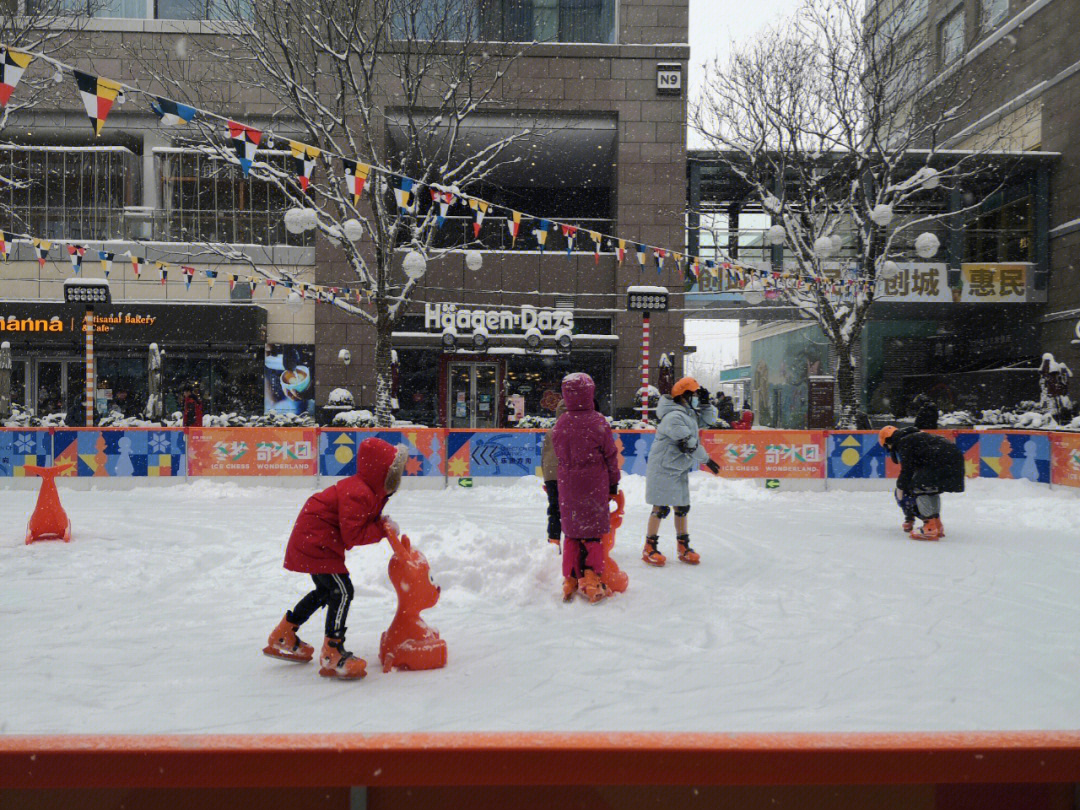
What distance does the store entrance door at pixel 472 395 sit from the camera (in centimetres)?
2328

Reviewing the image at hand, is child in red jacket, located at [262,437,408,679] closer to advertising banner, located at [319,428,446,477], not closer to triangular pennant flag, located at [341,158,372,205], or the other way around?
triangular pennant flag, located at [341,158,372,205]

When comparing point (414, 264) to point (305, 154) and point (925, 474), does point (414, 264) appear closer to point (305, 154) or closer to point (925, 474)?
point (305, 154)

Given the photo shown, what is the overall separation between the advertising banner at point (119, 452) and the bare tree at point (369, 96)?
4530mm

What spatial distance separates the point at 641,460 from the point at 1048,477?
6.53 meters

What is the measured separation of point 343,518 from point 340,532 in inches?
6.3

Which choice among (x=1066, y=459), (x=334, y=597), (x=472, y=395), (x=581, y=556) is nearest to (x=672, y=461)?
(x=581, y=556)

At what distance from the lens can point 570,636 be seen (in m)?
5.18

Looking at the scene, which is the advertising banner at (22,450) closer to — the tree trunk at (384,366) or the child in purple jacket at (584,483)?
the tree trunk at (384,366)

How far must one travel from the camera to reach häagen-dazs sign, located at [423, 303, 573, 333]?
22.3 metres

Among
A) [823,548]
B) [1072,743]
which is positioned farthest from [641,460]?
[1072,743]

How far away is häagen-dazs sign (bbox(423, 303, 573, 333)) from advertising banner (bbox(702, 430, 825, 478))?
9.45m

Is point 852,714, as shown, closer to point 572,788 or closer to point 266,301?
point 572,788

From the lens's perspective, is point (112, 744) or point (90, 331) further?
point (90, 331)

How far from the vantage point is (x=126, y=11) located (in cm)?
2264
